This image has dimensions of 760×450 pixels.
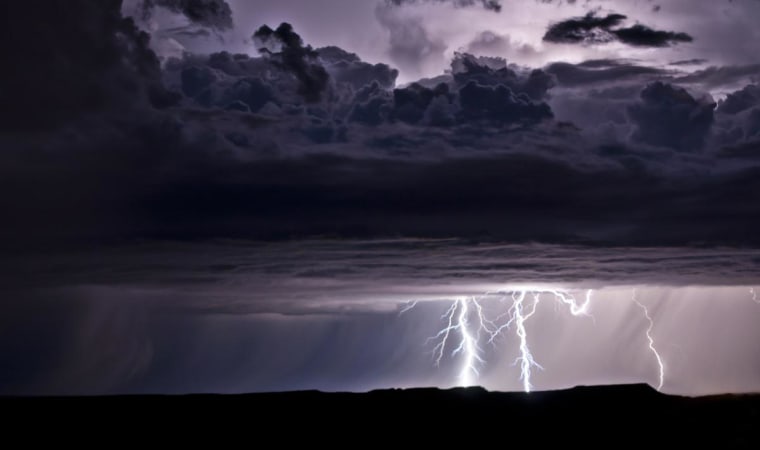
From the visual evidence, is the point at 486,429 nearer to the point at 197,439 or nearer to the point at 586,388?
the point at 586,388

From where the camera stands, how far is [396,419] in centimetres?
3972

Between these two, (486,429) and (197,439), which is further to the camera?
(486,429)

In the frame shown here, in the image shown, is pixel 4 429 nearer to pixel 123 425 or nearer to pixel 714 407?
pixel 123 425

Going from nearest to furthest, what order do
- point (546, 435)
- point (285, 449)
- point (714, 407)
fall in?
point (285, 449), point (546, 435), point (714, 407)

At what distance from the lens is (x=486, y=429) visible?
3975 cm

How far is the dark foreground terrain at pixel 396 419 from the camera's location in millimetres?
37312

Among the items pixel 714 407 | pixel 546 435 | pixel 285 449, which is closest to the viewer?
pixel 285 449

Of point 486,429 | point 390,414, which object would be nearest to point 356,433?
point 390,414

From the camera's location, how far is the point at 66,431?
36688 millimetres

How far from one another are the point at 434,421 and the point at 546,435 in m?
4.48

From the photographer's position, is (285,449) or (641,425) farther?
(641,425)

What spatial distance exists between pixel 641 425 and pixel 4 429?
973 inches

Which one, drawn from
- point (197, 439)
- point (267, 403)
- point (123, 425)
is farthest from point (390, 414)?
point (123, 425)

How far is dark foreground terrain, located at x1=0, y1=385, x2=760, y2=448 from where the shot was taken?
122ft
